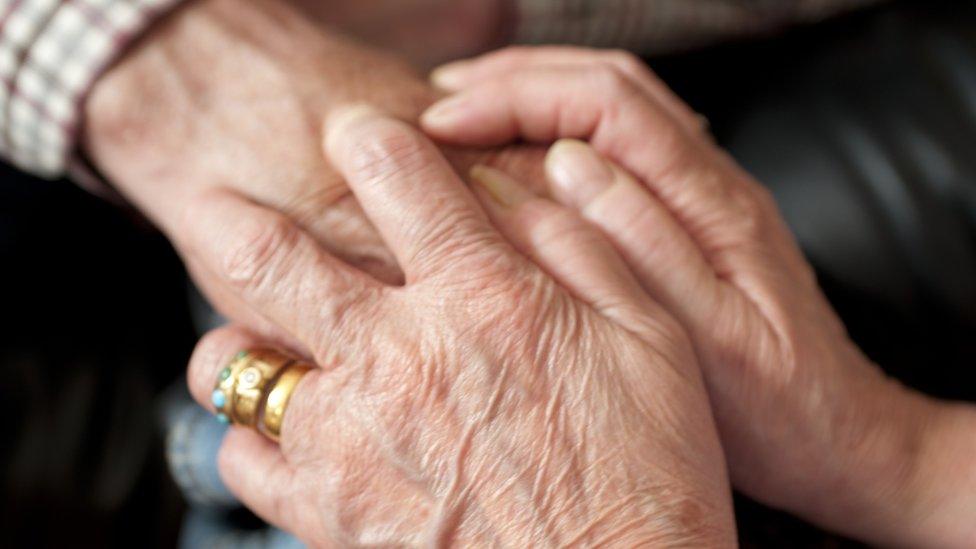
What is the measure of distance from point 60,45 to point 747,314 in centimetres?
71

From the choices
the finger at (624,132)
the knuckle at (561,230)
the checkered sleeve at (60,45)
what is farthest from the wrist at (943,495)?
the checkered sleeve at (60,45)

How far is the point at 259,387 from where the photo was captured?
2.23 feet

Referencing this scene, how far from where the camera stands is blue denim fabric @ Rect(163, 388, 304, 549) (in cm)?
94

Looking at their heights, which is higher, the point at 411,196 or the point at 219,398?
the point at 411,196

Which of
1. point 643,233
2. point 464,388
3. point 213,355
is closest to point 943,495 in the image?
Result: point 643,233

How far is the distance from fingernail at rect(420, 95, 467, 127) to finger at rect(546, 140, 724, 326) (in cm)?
11

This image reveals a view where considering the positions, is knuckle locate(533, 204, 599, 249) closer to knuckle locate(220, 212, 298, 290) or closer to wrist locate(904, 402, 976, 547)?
knuckle locate(220, 212, 298, 290)

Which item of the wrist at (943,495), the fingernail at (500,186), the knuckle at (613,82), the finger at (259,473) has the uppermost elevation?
the knuckle at (613,82)

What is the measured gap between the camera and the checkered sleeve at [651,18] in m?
1.16

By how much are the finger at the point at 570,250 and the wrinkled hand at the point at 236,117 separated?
0.08 metres

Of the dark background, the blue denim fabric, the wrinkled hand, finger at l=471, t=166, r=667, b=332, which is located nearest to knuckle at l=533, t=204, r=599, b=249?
finger at l=471, t=166, r=667, b=332

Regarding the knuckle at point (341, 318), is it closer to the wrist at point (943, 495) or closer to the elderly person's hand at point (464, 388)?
the elderly person's hand at point (464, 388)

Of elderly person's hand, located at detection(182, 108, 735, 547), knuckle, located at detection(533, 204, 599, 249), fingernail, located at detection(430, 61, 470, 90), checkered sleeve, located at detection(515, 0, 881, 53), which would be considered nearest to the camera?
elderly person's hand, located at detection(182, 108, 735, 547)

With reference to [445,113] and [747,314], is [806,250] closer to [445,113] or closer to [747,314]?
[747,314]
